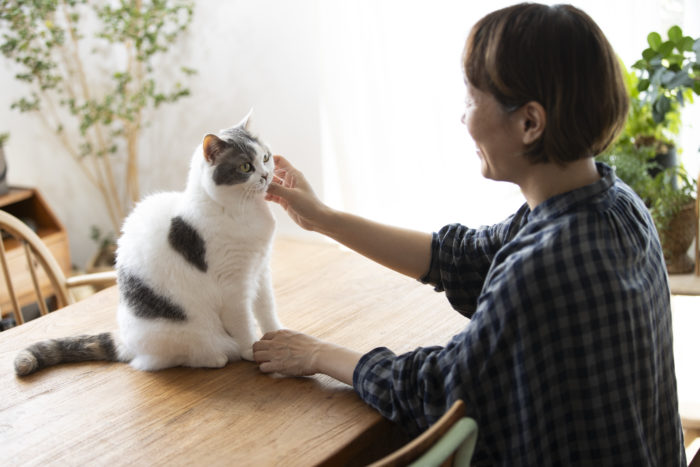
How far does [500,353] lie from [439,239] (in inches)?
17.0

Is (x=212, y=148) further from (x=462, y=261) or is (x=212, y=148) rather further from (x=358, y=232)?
(x=462, y=261)

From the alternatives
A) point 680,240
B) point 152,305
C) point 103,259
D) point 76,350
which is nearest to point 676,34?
point 680,240

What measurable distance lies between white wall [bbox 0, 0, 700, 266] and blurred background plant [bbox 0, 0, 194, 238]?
0.09 m

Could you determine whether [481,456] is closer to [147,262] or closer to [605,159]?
[147,262]

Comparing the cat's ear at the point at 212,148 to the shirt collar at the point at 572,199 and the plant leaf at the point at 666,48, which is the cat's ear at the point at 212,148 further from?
the plant leaf at the point at 666,48

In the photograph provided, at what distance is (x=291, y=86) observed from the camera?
9.41 feet

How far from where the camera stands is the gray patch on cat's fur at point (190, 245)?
1.29 metres

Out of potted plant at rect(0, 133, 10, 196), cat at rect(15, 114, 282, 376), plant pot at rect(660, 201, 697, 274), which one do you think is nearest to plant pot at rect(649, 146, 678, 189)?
plant pot at rect(660, 201, 697, 274)

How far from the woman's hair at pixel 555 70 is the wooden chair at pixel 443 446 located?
0.45 m

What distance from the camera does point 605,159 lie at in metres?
2.54

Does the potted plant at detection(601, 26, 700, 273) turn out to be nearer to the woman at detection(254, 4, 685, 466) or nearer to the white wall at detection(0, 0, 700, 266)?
the white wall at detection(0, 0, 700, 266)

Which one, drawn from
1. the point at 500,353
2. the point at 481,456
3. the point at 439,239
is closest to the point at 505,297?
the point at 500,353

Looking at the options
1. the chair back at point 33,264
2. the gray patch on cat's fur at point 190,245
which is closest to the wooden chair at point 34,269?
the chair back at point 33,264

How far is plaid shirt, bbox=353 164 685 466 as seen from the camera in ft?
3.24
